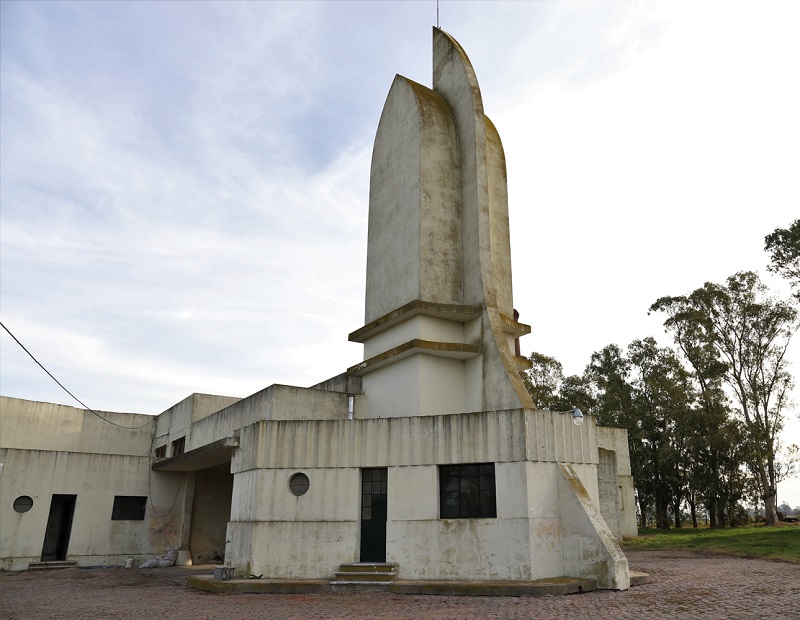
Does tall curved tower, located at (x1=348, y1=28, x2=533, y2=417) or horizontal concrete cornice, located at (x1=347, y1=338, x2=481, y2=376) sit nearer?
horizontal concrete cornice, located at (x1=347, y1=338, x2=481, y2=376)

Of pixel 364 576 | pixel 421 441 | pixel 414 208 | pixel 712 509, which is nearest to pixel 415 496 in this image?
pixel 421 441

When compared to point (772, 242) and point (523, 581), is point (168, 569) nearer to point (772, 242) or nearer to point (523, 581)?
point (523, 581)

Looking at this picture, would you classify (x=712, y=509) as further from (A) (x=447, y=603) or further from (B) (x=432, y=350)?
(A) (x=447, y=603)

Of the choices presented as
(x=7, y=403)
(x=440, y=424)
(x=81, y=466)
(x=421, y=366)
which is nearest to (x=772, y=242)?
(x=421, y=366)

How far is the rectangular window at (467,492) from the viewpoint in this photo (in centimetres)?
1391

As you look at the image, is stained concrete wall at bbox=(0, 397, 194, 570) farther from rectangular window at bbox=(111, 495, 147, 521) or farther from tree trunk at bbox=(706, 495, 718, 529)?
tree trunk at bbox=(706, 495, 718, 529)

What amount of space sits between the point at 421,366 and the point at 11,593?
1193 cm

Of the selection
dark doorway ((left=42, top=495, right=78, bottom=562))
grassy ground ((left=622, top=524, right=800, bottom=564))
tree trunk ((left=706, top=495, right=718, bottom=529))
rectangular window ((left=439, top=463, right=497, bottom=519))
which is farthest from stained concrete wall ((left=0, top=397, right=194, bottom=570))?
tree trunk ((left=706, top=495, right=718, bottom=529))

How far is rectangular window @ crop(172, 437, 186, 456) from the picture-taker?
2729cm

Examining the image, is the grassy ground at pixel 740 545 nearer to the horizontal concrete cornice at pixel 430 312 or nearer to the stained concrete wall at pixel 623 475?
the stained concrete wall at pixel 623 475

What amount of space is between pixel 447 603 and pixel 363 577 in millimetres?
2765

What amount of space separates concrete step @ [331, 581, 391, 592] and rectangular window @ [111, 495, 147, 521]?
1507 centimetres

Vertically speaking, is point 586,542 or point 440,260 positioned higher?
point 440,260

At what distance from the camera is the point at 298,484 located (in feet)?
49.6
